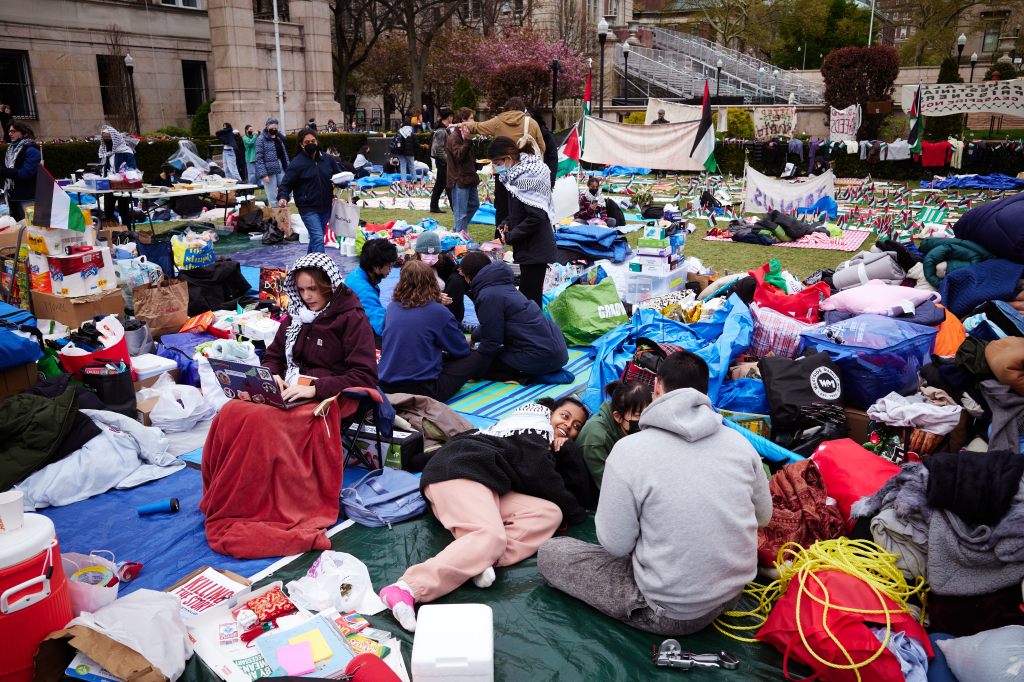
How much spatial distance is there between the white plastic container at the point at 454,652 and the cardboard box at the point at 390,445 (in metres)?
1.81

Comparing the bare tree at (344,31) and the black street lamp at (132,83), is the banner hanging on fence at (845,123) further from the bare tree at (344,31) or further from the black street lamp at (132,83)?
the black street lamp at (132,83)

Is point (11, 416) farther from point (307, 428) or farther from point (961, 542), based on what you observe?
point (961, 542)

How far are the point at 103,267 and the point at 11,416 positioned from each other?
2958 mm

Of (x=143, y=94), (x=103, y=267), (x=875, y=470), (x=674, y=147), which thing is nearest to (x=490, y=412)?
(x=875, y=470)

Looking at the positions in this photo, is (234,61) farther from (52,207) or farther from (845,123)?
(52,207)

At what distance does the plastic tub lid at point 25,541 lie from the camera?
9.02 ft

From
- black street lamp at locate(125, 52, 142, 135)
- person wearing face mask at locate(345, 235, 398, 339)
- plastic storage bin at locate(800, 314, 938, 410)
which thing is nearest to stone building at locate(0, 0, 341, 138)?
black street lamp at locate(125, 52, 142, 135)

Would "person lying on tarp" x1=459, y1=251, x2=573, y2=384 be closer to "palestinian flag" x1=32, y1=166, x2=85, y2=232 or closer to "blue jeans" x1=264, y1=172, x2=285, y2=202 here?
"palestinian flag" x1=32, y1=166, x2=85, y2=232

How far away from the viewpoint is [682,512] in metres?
2.84

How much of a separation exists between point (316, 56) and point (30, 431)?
24.4m

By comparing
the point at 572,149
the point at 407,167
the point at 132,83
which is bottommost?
the point at 407,167

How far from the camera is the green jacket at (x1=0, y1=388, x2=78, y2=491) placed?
422 centimetres

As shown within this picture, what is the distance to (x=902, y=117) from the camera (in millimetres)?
31094

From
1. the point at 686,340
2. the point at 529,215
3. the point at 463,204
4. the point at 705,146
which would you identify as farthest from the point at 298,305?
the point at 705,146
